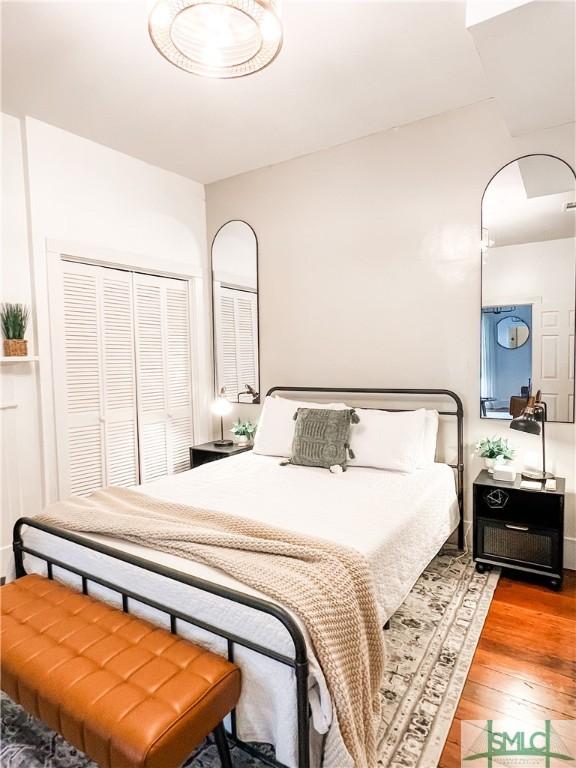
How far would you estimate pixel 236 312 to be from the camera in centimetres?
416

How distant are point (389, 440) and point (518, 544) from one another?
3.01 feet

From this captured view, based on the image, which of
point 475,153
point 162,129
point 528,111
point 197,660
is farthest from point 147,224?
point 197,660

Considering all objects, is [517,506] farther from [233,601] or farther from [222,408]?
[222,408]

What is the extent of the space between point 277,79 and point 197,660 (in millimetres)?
2840

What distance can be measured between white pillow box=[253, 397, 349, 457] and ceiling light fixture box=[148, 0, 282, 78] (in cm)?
204

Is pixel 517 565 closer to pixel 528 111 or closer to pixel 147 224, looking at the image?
pixel 528 111

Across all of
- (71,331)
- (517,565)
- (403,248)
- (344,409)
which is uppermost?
(403,248)

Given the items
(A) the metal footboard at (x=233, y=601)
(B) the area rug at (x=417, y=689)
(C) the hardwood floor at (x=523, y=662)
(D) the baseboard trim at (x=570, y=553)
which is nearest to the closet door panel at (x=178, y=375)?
(A) the metal footboard at (x=233, y=601)

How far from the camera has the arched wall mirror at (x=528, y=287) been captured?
2.74 m

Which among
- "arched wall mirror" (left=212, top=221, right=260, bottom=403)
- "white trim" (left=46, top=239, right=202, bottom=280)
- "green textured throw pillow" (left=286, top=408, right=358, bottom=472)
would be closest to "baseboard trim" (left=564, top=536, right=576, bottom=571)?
"green textured throw pillow" (left=286, top=408, right=358, bottom=472)

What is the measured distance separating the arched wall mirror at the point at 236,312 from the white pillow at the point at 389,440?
128 centimetres

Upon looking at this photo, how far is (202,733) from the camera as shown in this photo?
4.03ft

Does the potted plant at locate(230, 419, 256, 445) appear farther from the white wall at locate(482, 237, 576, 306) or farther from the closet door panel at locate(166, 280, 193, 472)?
the white wall at locate(482, 237, 576, 306)

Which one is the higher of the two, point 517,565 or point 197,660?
point 197,660
